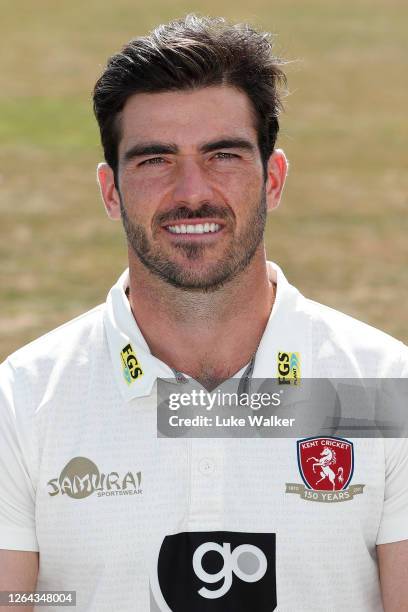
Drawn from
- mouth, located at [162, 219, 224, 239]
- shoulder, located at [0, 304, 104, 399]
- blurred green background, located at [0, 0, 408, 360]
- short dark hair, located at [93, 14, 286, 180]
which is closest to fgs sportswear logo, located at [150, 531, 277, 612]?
shoulder, located at [0, 304, 104, 399]

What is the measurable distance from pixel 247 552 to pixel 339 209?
10.8m

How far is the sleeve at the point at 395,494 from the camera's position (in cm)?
283

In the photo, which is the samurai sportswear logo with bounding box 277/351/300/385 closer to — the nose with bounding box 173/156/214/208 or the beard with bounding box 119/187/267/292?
the beard with bounding box 119/187/267/292

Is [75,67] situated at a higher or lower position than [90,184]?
higher

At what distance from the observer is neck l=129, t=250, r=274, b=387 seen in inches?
118

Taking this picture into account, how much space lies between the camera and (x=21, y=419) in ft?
9.44

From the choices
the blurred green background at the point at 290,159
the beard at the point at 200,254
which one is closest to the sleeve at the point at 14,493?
the beard at the point at 200,254

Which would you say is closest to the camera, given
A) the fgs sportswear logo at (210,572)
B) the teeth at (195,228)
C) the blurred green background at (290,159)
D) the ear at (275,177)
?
the fgs sportswear logo at (210,572)

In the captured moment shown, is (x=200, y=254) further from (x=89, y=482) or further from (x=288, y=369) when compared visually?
(x=89, y=482)

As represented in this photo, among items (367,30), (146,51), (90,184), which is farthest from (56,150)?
(146,51)

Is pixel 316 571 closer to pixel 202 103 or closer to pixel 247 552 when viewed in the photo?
pixel 247 552

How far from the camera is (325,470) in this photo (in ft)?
9.38

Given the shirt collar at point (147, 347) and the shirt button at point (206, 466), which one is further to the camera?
the shirt collar at point (147, 347)

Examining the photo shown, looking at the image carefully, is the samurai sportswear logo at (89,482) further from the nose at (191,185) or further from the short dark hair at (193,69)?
the short dark hair at (193,69)
